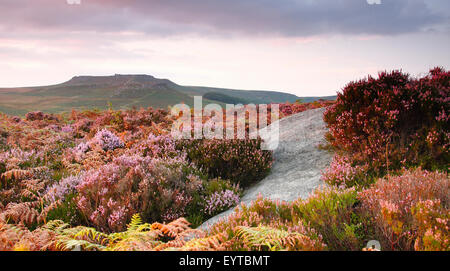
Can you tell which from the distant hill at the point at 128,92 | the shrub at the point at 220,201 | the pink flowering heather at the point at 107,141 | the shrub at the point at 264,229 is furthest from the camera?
the distant hill at the point at 128,92

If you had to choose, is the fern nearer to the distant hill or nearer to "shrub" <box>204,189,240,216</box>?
"shrub" <box>204,189,240,216</box>

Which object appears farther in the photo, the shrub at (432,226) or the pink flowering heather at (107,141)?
the pink flowering heather at (107,141)

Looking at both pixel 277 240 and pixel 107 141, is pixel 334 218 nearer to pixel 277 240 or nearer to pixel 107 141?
pixel 277 240

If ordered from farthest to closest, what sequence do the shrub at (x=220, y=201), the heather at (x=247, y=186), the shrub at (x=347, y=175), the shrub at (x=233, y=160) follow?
the shrub at (x=233, y=160) → the shrub at (x=220, y=201) → the shrub at (x=347, y=175) → the heather at (x=247, y=186)

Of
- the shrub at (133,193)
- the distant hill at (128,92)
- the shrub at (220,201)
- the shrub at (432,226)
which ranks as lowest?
the shrub at (220,201)

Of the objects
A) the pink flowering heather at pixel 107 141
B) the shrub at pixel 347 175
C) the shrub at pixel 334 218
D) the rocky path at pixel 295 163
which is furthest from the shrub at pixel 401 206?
the pink flowering heather at pixel 107 141

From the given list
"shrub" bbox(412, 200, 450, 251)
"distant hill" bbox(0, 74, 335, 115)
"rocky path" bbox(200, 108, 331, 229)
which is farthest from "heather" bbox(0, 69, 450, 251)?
"distant hill" bbox(0, 74, 335, 115)

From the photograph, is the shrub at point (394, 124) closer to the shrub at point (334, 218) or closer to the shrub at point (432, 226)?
the shrub at point (334, 218)

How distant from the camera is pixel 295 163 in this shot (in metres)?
7.33

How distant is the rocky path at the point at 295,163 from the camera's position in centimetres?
569

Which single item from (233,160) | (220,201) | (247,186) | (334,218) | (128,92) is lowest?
(247,186)

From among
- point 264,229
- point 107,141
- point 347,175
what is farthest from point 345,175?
point 107,141
